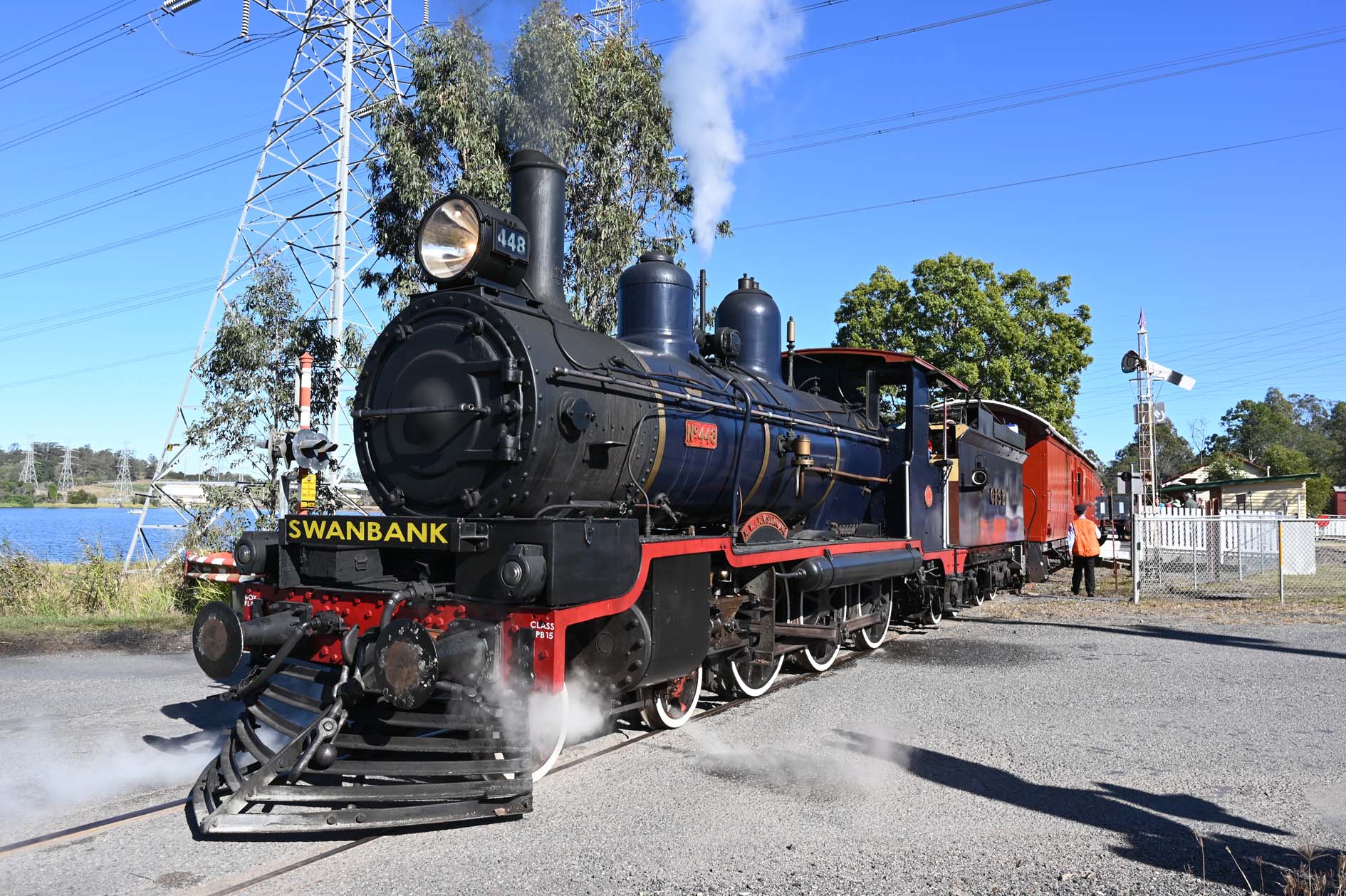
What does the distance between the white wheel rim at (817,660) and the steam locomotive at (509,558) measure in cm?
42

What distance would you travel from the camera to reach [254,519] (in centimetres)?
1455

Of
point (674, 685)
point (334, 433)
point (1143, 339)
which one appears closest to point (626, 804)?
point (674, 685)

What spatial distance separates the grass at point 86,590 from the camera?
1184 centimetres

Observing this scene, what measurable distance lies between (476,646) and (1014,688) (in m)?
5.35

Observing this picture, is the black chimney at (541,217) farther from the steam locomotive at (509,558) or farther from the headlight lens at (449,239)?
the headlight lens at (449,239)

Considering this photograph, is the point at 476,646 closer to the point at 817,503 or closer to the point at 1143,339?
the point at 817,503

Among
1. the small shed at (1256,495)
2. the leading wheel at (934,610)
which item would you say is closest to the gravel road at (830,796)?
the leading wheel at (934,610)

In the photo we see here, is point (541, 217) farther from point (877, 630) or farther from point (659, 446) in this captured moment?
point (877, 630)

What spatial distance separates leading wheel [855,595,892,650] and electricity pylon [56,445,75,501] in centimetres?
6778

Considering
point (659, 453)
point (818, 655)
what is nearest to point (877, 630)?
point (818, 655)

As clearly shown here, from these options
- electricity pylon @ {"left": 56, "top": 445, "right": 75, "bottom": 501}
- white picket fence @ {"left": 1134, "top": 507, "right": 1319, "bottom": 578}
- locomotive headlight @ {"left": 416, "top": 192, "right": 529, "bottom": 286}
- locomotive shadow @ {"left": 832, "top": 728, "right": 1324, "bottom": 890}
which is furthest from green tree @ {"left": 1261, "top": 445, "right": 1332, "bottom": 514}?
electricity pylon @ {"left": 56, "top": 445, "right": 75, "bottom": 501}

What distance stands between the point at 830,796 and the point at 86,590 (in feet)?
37.5

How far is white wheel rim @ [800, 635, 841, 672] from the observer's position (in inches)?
325

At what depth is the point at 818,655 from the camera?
8453 mm
